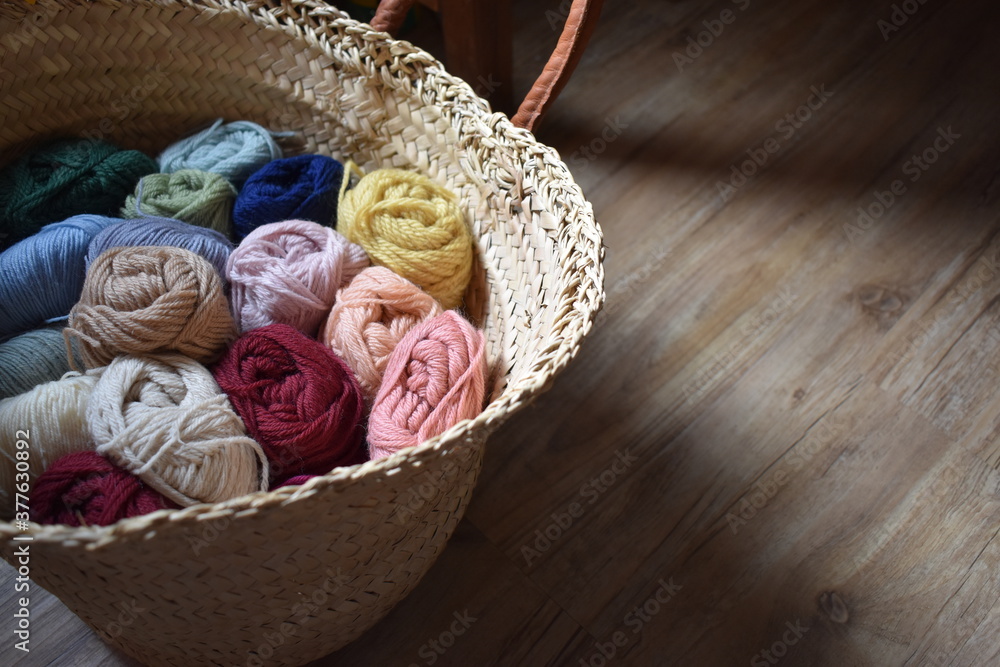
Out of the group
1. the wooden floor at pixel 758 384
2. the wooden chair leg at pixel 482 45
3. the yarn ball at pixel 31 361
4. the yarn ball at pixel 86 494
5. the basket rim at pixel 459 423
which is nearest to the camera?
the basket rim at pixel 459 423

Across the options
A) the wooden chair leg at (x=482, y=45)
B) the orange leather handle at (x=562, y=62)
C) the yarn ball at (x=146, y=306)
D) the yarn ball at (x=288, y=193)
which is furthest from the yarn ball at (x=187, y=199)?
the wooden chair leg at (x=482, y=45)

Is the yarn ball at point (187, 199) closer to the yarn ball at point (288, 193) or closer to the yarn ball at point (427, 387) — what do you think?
the yarn ball at point (288, 193)

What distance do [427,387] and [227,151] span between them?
0.47 meters

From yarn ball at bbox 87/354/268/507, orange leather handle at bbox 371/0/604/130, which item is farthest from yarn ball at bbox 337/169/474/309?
yarn ball at bbox 87/354/268/507

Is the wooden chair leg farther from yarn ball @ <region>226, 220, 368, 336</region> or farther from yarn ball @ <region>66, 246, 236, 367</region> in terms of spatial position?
yarn ball @ <region>66, 246, 236, 367</region>

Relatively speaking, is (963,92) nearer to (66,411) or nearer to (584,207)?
(584,207)

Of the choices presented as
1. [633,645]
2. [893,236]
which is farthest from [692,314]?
[633,645]

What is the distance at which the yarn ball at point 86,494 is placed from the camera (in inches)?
27.2

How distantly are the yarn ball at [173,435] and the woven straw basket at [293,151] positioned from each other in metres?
0.10

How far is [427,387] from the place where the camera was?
779mm

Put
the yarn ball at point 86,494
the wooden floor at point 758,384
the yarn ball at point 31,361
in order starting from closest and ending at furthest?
the yarn ball at point 86,494
the yarn ball at point 31,361
the wooden floor at point 758,384

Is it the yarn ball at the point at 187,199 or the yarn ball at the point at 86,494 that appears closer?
the yarn ball at the point at 86,494

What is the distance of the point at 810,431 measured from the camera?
1057 millimetres

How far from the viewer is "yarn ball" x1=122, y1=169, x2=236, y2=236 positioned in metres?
0.93
